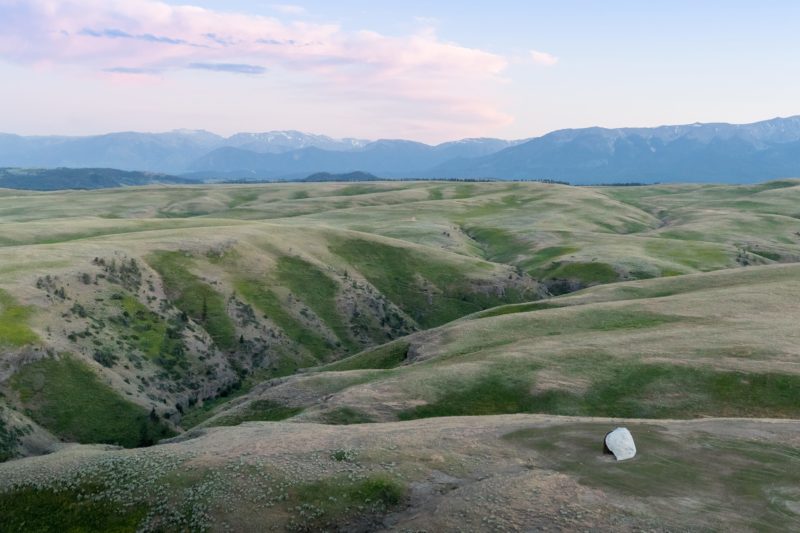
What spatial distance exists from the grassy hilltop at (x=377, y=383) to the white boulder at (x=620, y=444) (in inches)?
34.1

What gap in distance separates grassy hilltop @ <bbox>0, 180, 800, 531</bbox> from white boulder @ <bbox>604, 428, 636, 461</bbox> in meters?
0.87

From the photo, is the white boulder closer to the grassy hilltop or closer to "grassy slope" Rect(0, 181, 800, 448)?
the grassy hilltop

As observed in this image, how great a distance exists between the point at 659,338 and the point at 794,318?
16.7 m

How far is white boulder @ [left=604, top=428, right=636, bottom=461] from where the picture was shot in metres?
34.1

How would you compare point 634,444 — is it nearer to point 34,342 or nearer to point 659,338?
point 659,338

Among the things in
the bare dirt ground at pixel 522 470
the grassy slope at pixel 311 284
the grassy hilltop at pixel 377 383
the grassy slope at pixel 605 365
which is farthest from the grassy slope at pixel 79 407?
the bare dirt ground at pixel 522 470

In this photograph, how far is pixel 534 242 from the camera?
17638cm

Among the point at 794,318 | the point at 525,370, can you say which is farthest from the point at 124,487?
the point at 794,318

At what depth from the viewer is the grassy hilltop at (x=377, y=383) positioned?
31484 mm

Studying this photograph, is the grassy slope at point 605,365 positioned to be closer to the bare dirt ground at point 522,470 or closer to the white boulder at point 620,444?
the bare dirt ground at point 522,470

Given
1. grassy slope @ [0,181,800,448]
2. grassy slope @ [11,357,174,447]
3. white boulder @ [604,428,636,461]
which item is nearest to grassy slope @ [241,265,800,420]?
grassy slope @ [0,181,800,448]

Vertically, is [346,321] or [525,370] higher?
[525,370]

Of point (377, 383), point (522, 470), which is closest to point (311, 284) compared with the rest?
point (377, 383)

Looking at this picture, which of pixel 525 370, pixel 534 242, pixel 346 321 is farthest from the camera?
pixel 534 242
